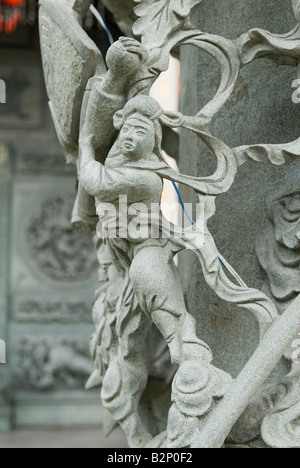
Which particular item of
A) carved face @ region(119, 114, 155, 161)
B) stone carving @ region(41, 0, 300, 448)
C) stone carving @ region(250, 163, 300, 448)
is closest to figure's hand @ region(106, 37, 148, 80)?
stone carving @ region(41, 0, 300, 448)

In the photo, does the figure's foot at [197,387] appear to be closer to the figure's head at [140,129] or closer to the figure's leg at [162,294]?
the figure's leg at [162,294]

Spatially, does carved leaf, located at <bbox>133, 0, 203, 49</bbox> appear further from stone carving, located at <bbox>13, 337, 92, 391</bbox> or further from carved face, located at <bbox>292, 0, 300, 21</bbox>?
stone carving, located at <bbox>13, 337, 92, 391</bbox>

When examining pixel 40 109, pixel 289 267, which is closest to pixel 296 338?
pixel 289 267

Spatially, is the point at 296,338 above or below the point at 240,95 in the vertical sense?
below

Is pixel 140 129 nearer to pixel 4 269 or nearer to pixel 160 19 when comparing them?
pixel 160 19

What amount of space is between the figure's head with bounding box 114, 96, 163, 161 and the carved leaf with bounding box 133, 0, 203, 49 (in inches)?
6.0

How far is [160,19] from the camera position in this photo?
1.93 metres

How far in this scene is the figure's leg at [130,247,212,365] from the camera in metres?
1.83

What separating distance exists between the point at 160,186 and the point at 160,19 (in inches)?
14.4

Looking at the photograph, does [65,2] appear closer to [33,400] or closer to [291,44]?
A: [291,44]

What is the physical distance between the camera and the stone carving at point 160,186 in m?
1.75

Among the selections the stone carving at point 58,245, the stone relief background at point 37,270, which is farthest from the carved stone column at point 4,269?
the stone carving at point 58,245

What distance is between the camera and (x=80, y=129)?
205 centimetres

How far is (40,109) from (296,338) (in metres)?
3.62
